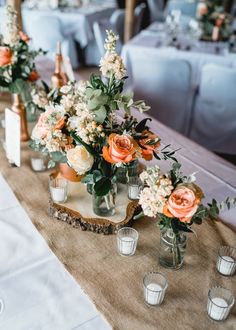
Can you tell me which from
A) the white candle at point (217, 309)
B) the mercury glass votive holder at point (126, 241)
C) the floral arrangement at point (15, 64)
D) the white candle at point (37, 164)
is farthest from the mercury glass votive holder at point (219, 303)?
the floral arrangement at point (15, 64)

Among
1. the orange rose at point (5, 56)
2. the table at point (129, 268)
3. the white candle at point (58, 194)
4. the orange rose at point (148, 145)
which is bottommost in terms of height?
the table at point (129, 268)

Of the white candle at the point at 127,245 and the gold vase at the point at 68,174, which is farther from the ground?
the gold vase at the point at 68,174

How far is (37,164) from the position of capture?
1334 mm

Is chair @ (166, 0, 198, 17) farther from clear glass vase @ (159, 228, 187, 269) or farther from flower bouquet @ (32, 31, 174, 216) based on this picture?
clear glass vase @ (159, 228, 187, 269)

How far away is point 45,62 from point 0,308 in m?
2.13

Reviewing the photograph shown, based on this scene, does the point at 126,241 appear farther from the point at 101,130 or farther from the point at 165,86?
the point at 165,86

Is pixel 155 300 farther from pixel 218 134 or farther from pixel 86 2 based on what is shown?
pixel 86 2

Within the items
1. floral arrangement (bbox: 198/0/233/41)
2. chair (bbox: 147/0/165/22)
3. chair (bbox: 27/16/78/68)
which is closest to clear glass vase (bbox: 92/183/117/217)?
floral arrangement (bbox: 198/0/233/41)

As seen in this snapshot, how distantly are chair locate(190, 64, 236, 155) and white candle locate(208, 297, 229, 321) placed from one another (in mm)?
2016

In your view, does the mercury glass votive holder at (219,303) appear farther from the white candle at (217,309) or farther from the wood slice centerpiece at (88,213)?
the wood slice centerpiece at (88,213)

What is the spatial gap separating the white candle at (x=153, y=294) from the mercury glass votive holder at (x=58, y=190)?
411 mm

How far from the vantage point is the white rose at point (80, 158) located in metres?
0.91

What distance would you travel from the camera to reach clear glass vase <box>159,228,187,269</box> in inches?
34.8

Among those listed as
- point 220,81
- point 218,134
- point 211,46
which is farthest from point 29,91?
point 211,46
